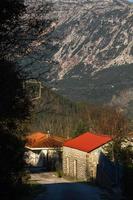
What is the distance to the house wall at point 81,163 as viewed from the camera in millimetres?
49653

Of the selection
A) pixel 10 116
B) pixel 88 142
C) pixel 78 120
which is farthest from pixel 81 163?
pixel 78 120

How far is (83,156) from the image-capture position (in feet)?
169

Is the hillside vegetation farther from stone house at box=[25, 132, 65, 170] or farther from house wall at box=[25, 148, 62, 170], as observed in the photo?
house wall at box=[25, 148, 62, 170]

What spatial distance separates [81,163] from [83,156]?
1.62 m

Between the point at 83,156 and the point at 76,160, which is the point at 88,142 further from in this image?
the point at 83,156

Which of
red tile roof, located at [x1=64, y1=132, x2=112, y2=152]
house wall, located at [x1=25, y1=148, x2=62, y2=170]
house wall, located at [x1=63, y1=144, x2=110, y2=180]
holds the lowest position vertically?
house wall, located at [x1=63, y1=144, x2=110, y2=180]

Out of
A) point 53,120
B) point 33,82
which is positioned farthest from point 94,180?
point 53,120

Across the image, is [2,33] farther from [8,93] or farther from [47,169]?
[47,169]

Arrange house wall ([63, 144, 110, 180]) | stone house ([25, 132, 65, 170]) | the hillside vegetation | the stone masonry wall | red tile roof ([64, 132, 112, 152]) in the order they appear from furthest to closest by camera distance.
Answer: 1. the hillside vegetation
2. stone house ([25, 132, 65, 170])
3. the stone masonry wall
4. red tile roof ([64, 132, 112, 152])
5. house wall ([63, 144, 110, 180])

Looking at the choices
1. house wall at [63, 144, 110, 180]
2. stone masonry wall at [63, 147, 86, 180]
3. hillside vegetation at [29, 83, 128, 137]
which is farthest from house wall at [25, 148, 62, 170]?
hillside vegetation at [29, 83, 128, 137]

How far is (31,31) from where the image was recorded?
17.0 meters

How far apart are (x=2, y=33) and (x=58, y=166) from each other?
2106 inches

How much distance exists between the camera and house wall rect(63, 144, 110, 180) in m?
49.7

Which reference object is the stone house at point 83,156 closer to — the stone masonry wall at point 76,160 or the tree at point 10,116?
the stone masonry wall at point 76,160
